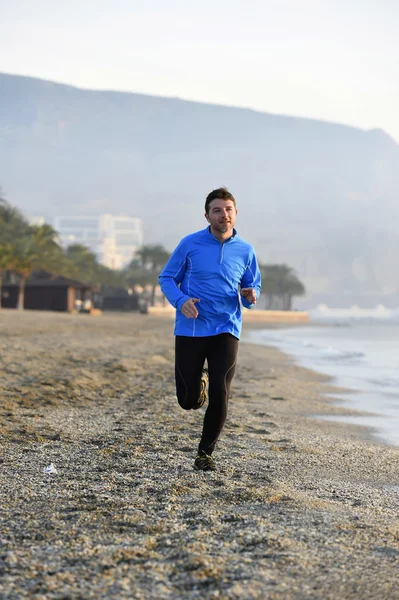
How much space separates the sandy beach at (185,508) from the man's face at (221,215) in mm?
1615

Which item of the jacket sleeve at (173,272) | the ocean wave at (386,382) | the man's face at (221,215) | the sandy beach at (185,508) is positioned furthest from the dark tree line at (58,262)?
the man's face at (221,215)

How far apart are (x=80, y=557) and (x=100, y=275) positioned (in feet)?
335

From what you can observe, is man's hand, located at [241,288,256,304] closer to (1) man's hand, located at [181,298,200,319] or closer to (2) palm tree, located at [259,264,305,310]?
(1) man's hand, located at [181,298,200,319]

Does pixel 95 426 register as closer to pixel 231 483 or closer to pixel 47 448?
pixel 47 448

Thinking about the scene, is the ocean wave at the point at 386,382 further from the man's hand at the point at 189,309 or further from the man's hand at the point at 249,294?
the man's hand at the point at 189,309

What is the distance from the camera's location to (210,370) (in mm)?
5043

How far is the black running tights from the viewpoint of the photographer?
4.99 m

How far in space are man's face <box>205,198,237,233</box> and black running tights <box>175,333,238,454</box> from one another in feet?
2.30

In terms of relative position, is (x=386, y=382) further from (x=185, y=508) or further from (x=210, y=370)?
(x=185, y=508)

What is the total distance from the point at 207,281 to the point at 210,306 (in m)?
0.17

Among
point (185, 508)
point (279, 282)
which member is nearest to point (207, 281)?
point (185, 508)

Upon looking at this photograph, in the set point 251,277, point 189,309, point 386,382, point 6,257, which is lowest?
point 386,382

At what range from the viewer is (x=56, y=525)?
11.9ft

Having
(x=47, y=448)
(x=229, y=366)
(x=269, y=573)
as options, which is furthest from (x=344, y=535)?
(x=47, y=448)
